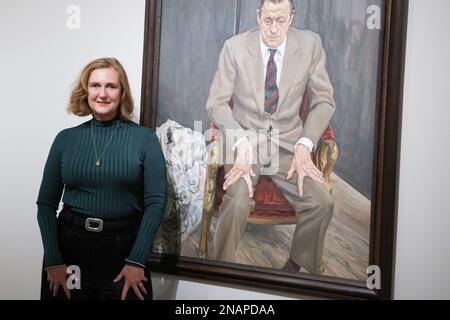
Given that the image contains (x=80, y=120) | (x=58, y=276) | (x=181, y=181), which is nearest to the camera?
(x=58, y=276)

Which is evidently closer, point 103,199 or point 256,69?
point 103,199

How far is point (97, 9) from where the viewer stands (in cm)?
174

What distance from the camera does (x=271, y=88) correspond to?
1519 millimetres

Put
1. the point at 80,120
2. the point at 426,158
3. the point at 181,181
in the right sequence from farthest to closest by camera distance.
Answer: the point at 80,120
the point at 181,181
the point at 426,158

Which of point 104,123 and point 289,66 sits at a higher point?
point 289,66

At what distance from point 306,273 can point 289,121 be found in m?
0.52

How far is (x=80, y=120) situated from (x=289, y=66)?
867 mm

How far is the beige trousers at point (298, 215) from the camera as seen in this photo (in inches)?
57.7

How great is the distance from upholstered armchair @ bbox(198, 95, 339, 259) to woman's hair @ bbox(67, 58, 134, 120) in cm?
31

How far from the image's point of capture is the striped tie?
1514 millimetres

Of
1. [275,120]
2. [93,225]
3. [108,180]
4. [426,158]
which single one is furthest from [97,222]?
[426,158]

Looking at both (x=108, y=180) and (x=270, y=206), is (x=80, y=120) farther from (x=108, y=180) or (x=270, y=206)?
(x=270, y=206)

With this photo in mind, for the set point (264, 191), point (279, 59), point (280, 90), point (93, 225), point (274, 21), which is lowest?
point (93, 225)

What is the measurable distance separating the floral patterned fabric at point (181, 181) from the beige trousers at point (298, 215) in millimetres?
107
